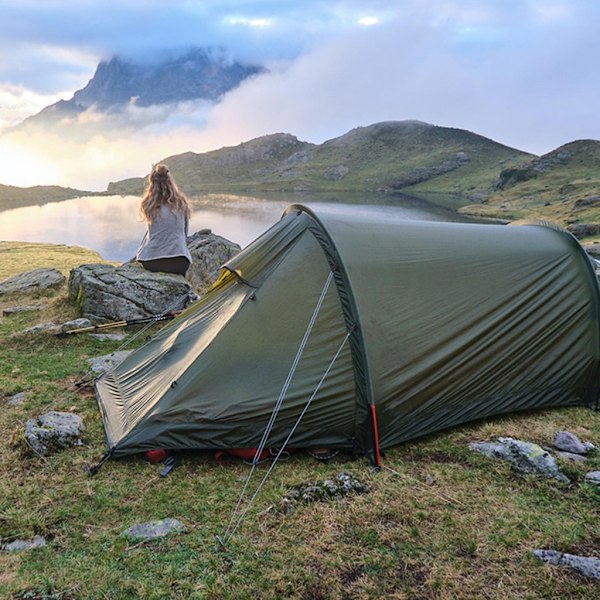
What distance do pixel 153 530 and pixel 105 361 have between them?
17.6 ft

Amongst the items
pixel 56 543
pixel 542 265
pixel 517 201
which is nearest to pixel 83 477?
pixel 56 543

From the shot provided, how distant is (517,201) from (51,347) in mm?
117897

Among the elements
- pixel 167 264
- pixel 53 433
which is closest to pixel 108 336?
pixel 167 264

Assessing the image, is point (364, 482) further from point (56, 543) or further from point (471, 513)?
point (56, 543)

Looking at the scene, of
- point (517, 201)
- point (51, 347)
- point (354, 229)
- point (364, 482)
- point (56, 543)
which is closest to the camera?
point (56, 543)

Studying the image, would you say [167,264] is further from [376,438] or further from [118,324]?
[376,438]

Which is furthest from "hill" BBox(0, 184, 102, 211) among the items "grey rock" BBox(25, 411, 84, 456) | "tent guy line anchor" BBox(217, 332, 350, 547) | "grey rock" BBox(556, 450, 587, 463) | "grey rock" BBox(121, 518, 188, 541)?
"grey rock" BBox(556, 450, 587, 463)

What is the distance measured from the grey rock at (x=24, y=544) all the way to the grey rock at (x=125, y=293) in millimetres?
7442

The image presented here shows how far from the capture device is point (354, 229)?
23.5 ft

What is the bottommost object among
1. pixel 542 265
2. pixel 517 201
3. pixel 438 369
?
pixel 438 369

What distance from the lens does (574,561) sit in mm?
4168

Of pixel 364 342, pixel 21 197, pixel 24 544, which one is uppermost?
pixel 21 197

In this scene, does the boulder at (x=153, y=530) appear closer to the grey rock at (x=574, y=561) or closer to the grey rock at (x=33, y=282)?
the grey rock at (x=574, y=561)

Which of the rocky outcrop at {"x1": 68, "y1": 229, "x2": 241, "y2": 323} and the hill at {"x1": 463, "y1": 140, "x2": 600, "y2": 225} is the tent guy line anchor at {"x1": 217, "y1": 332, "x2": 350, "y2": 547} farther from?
the hill at {"x1": 463, "y1": 140, "x2": 600, "y2": 225}
